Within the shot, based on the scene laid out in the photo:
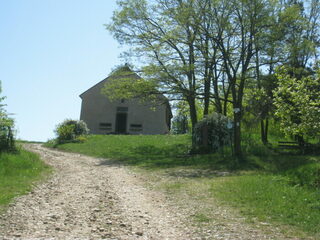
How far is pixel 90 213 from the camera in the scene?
27.6 ft

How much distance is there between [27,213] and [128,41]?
66.7 feet

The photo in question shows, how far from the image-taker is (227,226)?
298 inches

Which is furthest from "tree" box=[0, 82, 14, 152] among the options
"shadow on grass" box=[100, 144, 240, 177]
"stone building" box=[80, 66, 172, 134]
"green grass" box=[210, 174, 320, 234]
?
"stone building" box=[80, 66, 172, 134]

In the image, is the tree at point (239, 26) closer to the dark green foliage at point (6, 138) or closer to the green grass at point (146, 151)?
the green grass at point (146, 151)

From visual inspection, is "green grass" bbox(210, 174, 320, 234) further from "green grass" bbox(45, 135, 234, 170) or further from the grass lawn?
"green grass" bbox(45, 135, 234, 170)

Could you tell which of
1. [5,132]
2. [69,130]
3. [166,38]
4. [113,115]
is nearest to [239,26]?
[166,38]

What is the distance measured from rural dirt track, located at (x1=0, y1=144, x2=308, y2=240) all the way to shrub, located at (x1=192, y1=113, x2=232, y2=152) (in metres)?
10.4

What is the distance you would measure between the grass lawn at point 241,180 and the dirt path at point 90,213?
3.42 feet

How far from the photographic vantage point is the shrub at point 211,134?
22.5 metres

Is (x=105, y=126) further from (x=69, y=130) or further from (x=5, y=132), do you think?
(x=5, y=132)

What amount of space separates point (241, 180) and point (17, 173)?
27.1 feet

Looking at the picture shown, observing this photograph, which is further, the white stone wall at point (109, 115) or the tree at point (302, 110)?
the white stone wall at point (109, 115)

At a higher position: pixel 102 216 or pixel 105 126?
pixel 105 126

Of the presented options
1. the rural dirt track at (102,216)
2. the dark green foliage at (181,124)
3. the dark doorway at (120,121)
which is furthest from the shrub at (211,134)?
the dark green foliage at (181,124)
